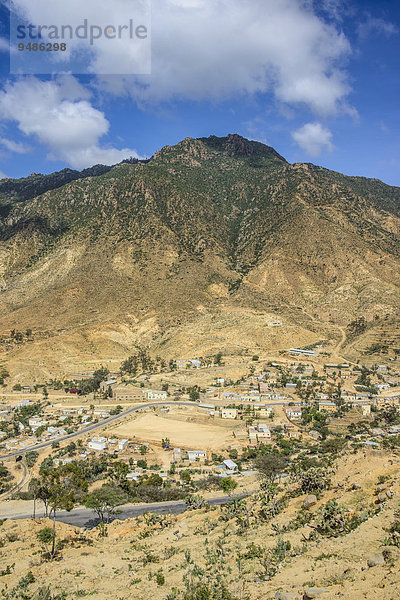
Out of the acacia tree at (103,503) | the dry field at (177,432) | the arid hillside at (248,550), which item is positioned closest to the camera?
the arid hillside at (248,550)

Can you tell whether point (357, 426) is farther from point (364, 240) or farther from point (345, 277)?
point (364, 240)

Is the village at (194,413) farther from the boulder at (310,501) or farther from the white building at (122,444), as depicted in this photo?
the boulder at (310,501)

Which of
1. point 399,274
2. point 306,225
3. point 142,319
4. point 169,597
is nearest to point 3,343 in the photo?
point 142,319

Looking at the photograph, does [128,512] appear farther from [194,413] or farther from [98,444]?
[194,413]

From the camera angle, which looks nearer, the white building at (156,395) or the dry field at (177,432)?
the dry field at (177,432)

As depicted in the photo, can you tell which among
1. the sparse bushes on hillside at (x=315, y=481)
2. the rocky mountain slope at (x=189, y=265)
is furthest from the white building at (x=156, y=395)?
the sparse bushes on hillside at (x=315, y=481)

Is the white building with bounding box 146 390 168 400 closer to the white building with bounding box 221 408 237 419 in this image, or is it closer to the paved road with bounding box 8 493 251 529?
the white building with bounding box 221 408 237 419
